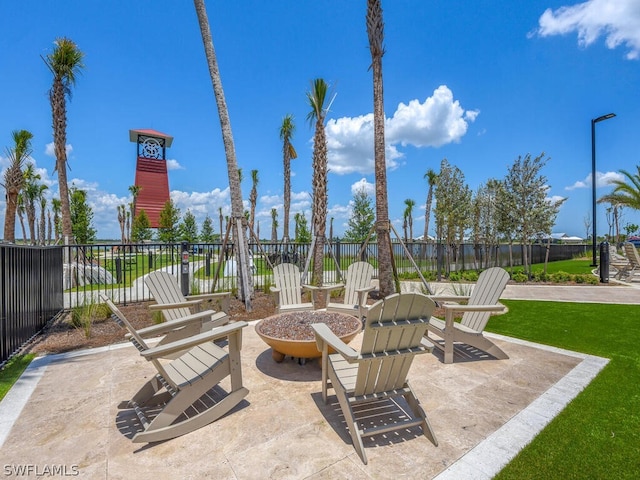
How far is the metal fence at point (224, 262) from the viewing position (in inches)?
301

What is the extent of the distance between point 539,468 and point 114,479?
2762 mm

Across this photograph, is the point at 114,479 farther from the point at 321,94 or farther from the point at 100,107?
the point at 100,107

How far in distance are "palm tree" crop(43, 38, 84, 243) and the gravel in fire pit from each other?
37.7 ft

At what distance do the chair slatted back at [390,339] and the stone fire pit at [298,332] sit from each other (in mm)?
1165

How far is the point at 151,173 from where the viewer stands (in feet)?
130

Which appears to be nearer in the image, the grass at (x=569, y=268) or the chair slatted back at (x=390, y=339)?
the chair slatted back at (x=390, y=339)

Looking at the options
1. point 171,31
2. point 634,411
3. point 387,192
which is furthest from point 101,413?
point 171,31

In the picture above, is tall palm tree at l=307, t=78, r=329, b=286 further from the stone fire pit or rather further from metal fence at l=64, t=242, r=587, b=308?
the stone fire pit

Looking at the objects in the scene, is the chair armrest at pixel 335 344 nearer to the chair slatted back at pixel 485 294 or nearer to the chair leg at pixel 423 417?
the chair leg at pixel 423 417

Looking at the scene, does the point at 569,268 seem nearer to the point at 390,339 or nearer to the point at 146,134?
the point at 390,339

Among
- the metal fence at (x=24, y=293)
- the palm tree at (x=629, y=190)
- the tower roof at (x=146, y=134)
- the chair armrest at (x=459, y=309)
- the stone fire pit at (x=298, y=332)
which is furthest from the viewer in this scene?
the tower roof at (x=146, y=134)

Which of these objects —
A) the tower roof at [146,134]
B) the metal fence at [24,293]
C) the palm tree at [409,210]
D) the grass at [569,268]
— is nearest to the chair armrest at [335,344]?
the metal fence at [24,293]

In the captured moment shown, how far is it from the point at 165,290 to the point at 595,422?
4.96 metres

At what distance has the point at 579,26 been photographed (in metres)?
7.89
